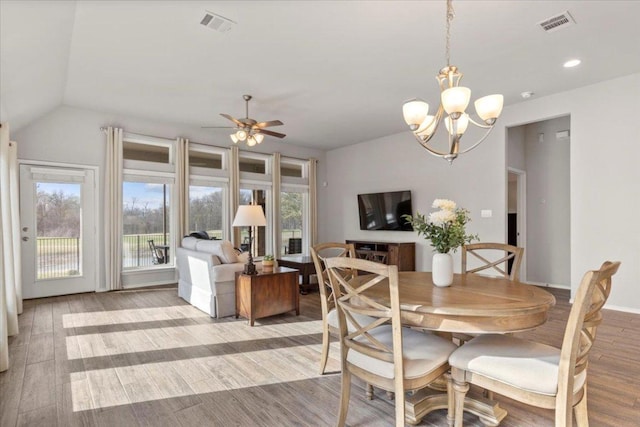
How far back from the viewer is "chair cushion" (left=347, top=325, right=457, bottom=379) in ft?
5.69

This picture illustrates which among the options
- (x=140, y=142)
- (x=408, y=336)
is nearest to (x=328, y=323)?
(x=408, y=336)

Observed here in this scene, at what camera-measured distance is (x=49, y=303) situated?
490 cm

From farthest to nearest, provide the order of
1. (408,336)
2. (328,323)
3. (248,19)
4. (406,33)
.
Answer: (406,33), (248,19), (328,323), (408,336)

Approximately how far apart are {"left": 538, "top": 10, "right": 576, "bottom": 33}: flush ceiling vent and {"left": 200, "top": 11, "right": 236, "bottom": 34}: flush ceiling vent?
282cm

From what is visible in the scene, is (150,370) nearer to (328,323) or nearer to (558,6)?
(328,323)

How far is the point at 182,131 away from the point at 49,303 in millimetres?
3520

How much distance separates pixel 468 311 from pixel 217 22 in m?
3.07

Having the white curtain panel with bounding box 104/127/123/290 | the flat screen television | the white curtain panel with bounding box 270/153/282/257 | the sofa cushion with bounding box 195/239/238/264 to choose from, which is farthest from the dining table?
the white curtain panel with bounding box 270/153/282/257

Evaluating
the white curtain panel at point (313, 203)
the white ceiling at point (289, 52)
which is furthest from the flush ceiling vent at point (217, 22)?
the white curtain panel at point (313, 203)

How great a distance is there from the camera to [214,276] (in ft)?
13.5

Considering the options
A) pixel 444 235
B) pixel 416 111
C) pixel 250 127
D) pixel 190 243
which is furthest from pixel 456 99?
pixel 190 243

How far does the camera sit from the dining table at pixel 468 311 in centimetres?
168

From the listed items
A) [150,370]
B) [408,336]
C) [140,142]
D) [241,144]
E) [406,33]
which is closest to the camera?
[408,336]

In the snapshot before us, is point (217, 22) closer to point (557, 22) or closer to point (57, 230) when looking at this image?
point (557, 22)
